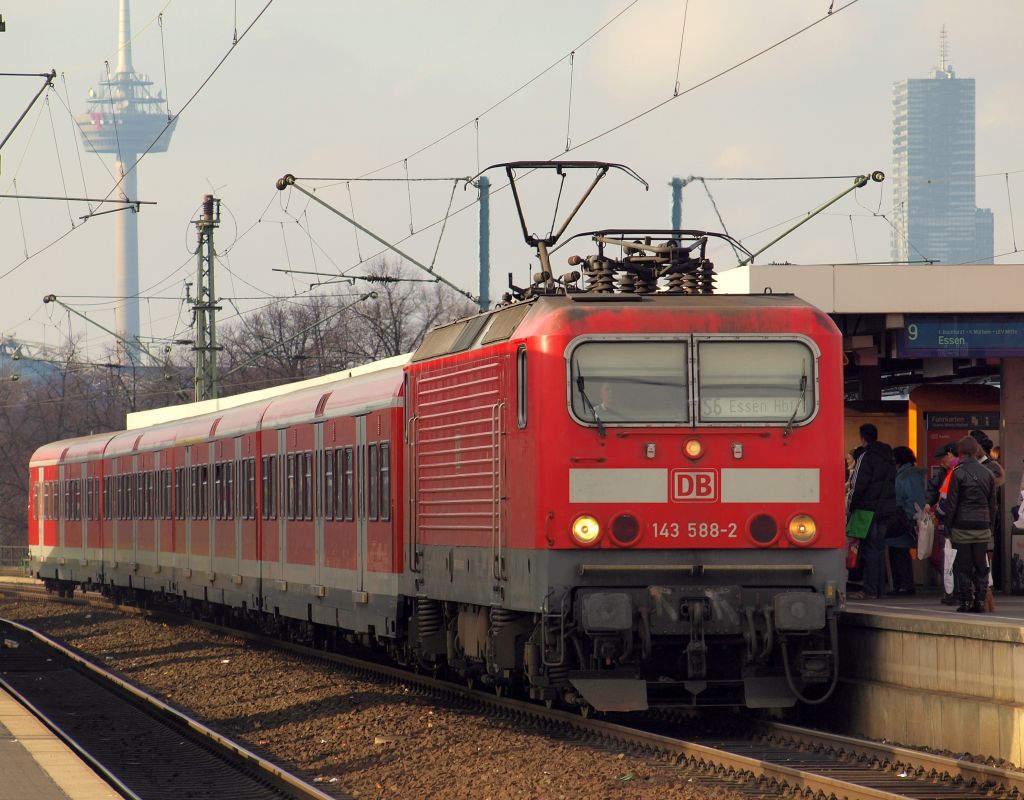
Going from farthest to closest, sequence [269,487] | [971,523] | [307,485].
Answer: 1. [269,487]
2. [307,485]
3. [971,523]

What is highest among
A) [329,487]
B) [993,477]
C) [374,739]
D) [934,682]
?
[993,477]

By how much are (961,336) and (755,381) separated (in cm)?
581

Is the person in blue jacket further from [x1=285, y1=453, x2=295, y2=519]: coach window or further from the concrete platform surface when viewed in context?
[x1=285, y1=453, x2=295, y2=519]: coach window

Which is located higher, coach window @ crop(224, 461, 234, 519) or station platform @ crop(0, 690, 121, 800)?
coach window @ crop(224, 461, 234, 519)

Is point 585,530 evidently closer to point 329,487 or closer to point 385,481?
point 385,481

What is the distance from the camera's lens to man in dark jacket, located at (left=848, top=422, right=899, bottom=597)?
16.5m

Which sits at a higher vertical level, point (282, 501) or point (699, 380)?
point (699, 380)

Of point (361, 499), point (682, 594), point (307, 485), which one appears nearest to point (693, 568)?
point (682, 594)

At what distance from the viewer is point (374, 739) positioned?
1328cm

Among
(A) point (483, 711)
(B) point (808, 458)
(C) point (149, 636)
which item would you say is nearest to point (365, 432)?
(A) point (483, 711)

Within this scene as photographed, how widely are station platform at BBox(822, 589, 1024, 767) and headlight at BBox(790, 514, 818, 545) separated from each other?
35.9 inches

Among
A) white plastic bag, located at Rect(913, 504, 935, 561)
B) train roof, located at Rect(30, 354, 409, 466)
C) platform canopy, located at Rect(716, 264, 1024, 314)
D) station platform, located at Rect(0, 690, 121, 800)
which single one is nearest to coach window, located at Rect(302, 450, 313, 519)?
train roof, located at Rect(30, 354, 409, 466)

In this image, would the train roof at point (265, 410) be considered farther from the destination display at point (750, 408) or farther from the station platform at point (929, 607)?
the station platform at point (929, 607)

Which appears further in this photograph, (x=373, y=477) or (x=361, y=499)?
(x=361, y=499)
